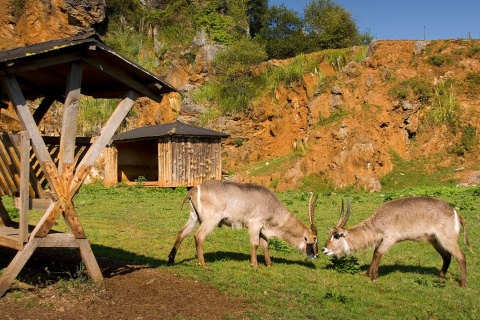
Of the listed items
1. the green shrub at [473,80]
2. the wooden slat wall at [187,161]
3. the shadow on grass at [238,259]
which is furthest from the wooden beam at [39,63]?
the green shrub at [473,80]

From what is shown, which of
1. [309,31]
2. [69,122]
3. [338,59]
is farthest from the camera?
[309,31]

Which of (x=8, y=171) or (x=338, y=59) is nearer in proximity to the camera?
(x=8, y=171)

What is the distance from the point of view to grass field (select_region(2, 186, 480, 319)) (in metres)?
7.21

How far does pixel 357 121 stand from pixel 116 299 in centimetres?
2277

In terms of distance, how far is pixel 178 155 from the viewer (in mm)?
28922

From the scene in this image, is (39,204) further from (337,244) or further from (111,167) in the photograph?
(111,167)

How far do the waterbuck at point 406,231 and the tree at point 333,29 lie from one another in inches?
1391

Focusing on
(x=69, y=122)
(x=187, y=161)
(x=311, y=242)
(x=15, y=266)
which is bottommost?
(x=311, y=242)

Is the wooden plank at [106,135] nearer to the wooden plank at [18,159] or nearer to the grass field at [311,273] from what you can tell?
the wooden plank at [18,159]

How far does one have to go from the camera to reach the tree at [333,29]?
142ft

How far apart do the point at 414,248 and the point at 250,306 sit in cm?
589

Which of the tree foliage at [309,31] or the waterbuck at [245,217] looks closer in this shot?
the waterbuck at [245,217]

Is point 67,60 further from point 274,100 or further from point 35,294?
point 274,100

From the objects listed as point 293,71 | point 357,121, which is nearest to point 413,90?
point 357,121
